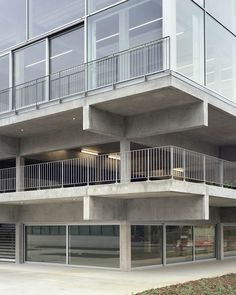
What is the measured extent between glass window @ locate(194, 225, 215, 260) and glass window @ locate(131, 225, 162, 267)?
3429mm

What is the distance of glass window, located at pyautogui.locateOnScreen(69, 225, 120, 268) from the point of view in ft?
72.3

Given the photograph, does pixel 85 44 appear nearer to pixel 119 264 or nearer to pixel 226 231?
pixel 119 264

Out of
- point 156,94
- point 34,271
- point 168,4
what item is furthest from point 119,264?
point 168,4

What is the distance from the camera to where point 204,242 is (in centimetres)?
2667

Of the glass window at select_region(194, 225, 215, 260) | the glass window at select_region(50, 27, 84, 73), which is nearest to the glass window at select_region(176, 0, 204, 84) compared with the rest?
the glass window at select_region(50, 27, 84, 73)

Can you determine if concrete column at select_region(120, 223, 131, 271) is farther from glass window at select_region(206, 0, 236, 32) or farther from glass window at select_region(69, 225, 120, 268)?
glass window at select_region(206, 0, 236, 32)

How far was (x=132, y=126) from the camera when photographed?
21.4 m

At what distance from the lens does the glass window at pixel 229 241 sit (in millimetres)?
28194

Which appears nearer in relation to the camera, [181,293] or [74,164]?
[181,293]

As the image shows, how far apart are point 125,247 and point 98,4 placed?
1023 centimetres

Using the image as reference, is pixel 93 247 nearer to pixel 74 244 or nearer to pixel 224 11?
pixel 74 244

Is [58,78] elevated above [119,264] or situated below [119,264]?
above

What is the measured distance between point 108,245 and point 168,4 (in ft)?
34.4

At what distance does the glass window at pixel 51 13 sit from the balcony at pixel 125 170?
6.22m
